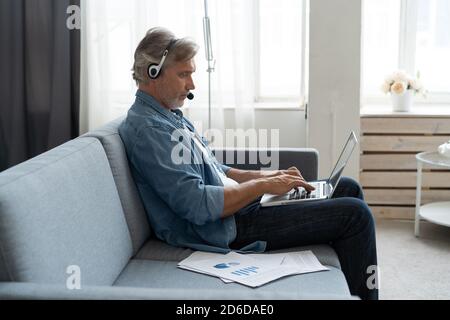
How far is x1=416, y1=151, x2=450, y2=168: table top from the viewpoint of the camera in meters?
3.17

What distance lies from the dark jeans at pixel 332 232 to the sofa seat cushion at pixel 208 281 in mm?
214

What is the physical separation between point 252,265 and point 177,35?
2083mm

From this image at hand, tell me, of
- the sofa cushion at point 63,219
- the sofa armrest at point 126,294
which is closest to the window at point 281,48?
the sofa cushion at point 63,219

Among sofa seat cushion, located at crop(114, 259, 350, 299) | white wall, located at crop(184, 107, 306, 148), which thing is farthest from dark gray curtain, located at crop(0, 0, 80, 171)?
sofa seat cushion, located at crop(114, 259, 350, 299)

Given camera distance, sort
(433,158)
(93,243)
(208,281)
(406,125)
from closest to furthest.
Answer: (93,243) → (208,281) → (433,158) → (406,125)

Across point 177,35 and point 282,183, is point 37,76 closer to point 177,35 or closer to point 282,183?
point 177,35

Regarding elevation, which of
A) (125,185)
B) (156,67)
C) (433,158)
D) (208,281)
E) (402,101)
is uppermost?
(156,67)

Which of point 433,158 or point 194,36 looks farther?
point 194,36

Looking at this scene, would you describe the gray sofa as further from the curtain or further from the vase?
the vase

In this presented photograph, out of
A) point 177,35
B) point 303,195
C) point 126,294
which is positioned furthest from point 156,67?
point 177,35

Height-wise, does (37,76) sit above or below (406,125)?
above

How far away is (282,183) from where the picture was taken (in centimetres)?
218

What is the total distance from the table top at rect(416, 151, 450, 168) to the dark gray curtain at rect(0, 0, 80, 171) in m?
1.92
